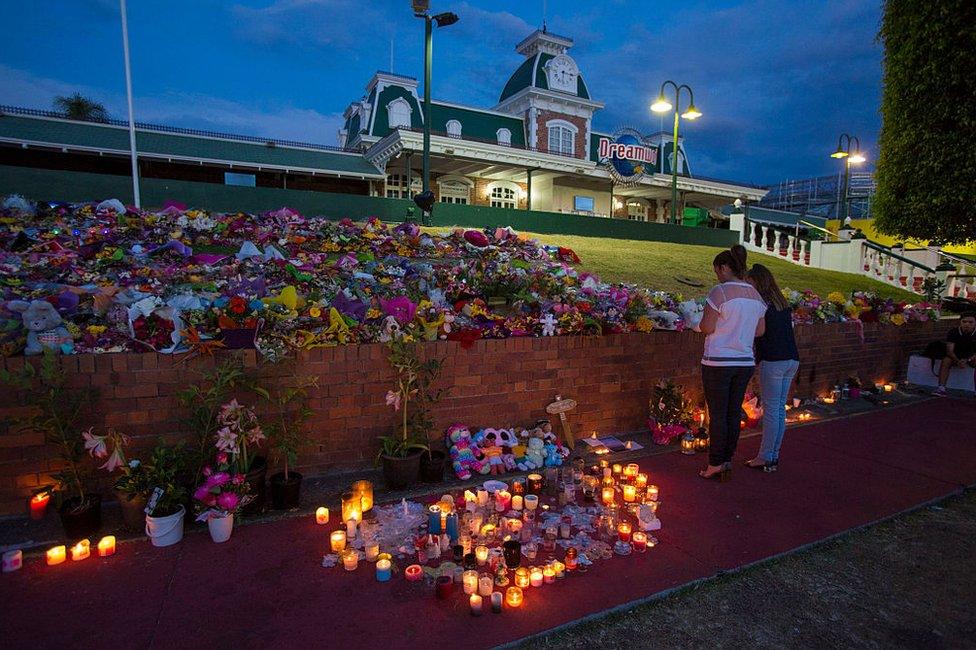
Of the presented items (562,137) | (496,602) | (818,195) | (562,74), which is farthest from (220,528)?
(818,195)

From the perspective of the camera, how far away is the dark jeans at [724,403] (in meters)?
4.04

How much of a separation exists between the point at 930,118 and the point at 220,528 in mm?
14830

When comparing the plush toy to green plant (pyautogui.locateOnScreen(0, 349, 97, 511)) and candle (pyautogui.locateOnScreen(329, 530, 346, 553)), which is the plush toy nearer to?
candle (pyautogui.locateOnScreen(329, 530, 346, 553))

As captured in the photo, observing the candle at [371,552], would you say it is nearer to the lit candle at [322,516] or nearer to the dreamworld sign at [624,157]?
the lit candle at [322,516]

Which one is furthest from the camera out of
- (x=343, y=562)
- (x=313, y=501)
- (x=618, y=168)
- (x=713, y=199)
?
(x=713, y=199)

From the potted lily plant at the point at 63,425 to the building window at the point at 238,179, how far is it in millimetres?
17939

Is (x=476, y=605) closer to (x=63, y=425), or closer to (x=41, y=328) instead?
(x=63, y=425)

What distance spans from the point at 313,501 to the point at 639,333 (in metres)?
3.66

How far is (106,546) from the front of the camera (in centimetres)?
302

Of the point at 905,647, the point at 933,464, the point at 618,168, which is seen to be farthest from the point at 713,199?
the point at 905,647

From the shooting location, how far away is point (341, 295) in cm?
491

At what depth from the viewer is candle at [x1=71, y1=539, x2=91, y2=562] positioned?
2.98 m

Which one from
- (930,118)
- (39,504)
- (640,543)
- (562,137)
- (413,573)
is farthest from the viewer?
(562,137)

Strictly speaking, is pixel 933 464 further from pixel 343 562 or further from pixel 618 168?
pixel 618 168
